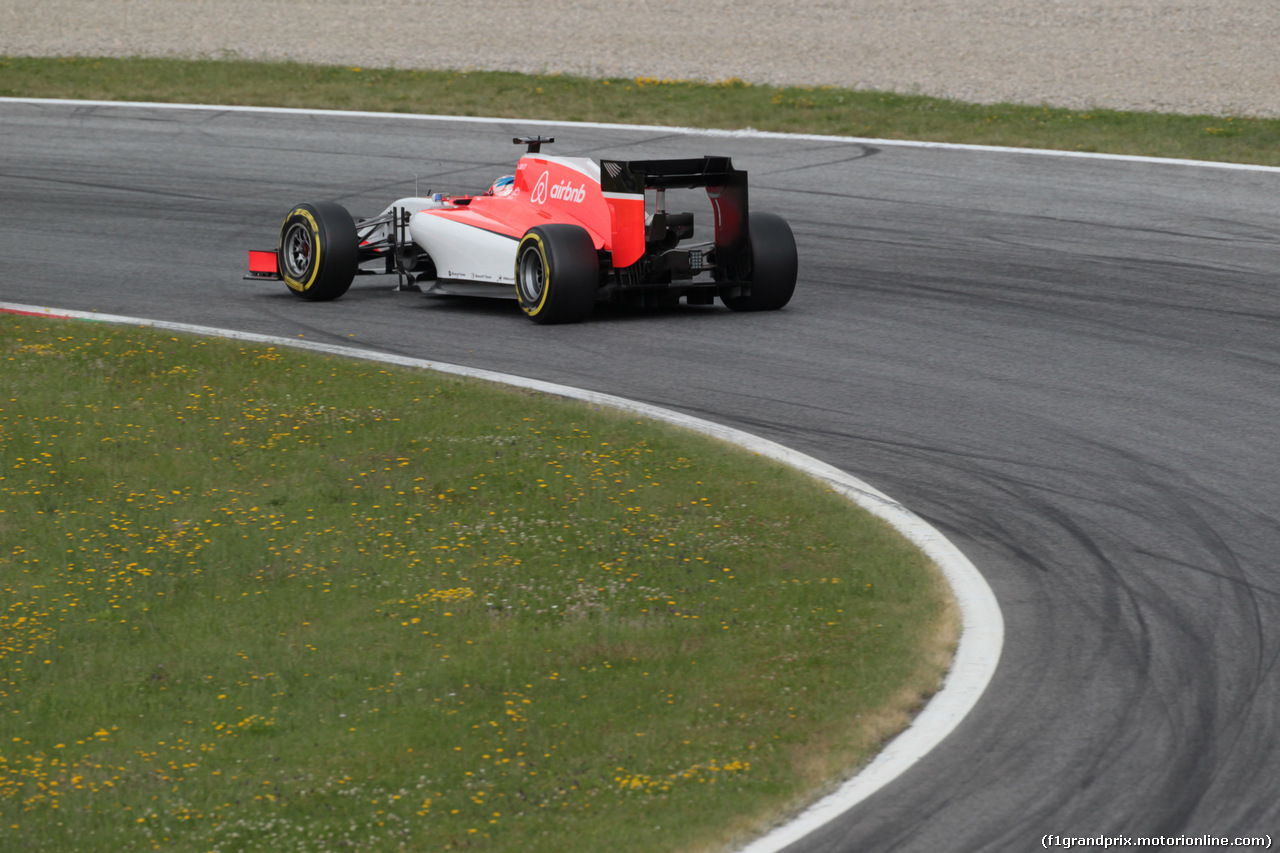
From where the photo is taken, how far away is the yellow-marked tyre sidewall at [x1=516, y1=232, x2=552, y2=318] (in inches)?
519

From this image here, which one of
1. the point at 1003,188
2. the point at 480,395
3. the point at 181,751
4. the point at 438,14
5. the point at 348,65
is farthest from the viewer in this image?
the point at 438,14

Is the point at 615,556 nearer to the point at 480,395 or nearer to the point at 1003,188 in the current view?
the point at 480,395

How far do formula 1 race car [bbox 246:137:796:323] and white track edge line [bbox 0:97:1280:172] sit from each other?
289 inches

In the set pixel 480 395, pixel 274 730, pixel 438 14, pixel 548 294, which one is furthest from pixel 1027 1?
pixel 274 730

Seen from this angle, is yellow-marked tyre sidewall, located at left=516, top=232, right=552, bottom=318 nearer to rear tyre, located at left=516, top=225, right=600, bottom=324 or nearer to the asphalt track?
rear tyre, located at left=516, top=225, right=600, bottom=324

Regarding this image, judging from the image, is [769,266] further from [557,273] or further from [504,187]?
[504,187]

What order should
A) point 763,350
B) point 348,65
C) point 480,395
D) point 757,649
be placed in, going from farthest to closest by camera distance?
point 348,65
point 763,350
point 480,395
point 757,649

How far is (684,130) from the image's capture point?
22.1m

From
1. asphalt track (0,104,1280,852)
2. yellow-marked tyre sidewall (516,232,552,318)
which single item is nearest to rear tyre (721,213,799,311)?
asphalt track (0,104,1280,852)

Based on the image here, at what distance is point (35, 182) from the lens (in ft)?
65.8

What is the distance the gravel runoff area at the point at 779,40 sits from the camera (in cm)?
2602

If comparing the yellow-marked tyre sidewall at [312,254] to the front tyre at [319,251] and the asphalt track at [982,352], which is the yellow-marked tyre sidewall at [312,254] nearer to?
the front tyre at [319,251]

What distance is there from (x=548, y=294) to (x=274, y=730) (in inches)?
278

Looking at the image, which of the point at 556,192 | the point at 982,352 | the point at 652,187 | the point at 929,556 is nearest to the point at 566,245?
the point at 652,187
